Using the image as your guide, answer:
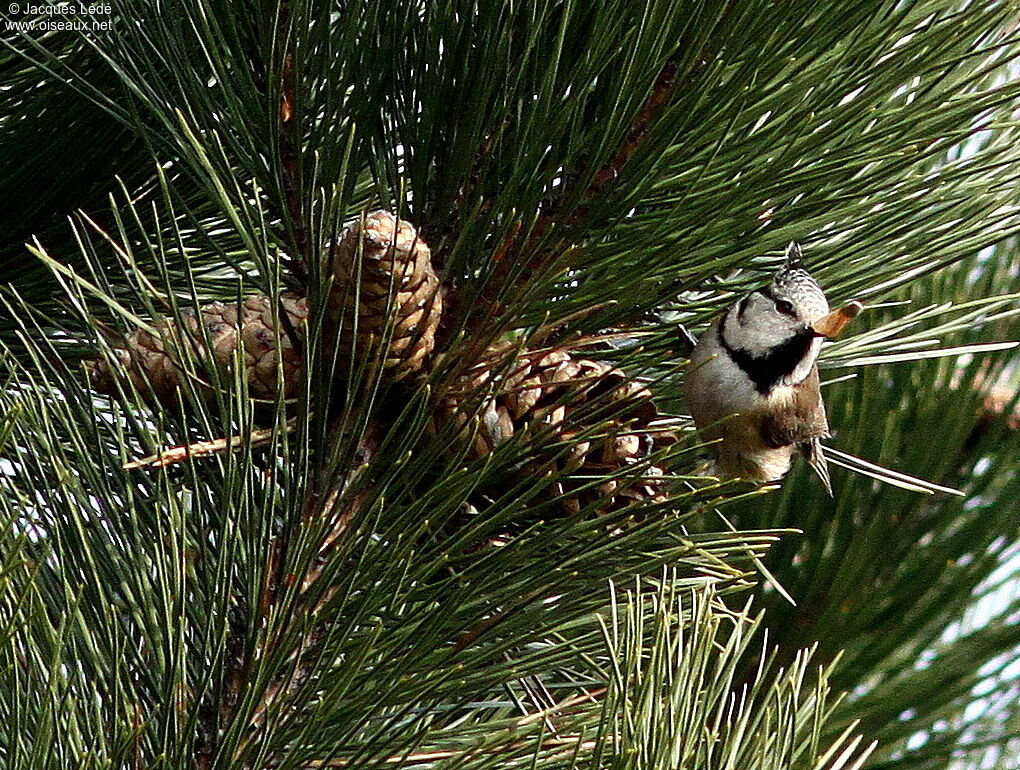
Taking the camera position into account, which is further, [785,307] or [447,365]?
[785,307]

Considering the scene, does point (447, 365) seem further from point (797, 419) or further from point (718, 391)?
point (797, 419)

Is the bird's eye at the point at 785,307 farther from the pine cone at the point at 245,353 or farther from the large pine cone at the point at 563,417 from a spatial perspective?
the pine cone at the point at 245,353

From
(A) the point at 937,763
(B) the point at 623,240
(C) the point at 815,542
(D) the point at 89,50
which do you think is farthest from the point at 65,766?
(A) the point at 937,763

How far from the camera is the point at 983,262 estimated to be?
2072mm

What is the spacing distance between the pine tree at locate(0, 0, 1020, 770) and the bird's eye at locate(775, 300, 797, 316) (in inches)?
1.1

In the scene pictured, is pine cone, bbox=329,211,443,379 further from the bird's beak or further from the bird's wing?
the bird's wing

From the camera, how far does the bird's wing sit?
1319 millimetres

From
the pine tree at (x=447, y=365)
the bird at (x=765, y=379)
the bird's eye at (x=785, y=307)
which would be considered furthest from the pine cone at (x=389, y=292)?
the bird's eye at (x=785, y=307)

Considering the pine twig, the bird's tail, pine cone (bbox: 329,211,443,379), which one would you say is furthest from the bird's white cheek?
the pine twig

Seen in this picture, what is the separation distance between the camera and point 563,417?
0.95m

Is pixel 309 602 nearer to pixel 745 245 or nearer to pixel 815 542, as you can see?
pixel 745 245

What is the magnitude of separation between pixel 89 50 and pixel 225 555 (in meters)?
0.62

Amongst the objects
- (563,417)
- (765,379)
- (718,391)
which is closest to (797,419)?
(765,379)

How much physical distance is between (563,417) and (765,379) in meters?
0.44
